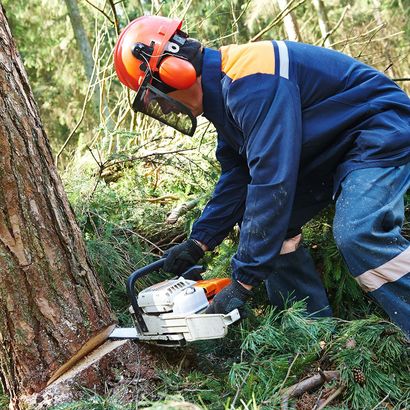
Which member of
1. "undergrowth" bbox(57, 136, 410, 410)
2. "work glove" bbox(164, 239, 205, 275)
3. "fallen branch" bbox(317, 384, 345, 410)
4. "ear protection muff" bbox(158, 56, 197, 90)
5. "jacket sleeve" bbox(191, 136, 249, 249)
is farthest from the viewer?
"jacket sleeve" bbox(191, 136, 249, 249)

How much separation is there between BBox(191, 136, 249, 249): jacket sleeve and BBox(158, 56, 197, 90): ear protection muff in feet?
1.82

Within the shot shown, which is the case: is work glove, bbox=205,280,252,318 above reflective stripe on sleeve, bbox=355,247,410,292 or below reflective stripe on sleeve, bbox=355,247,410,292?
above

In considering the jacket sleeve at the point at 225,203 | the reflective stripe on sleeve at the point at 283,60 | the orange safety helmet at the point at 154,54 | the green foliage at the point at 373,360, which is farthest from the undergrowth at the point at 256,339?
the orange safety helmet at the point at 154,54

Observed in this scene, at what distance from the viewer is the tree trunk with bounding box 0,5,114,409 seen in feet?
6.82

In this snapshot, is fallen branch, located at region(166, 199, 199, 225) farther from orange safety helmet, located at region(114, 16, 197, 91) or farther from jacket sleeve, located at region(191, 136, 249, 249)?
orange safety helmet, located at region(114, 16, 197, 91)

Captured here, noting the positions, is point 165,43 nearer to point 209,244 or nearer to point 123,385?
point 209,244

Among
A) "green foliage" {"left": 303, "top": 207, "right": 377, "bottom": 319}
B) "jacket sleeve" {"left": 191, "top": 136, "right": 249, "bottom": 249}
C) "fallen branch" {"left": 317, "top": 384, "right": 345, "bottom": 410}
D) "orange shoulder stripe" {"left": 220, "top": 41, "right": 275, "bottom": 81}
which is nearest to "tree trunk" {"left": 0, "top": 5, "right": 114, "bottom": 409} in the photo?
"jacket sleeve" {"left": 191, "top": 136, "right": 249, "bottom": 249}

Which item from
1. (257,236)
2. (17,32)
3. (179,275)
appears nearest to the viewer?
(257,236)

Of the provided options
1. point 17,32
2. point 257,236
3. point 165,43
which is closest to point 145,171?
point 165,43

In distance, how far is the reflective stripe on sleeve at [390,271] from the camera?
202 cm

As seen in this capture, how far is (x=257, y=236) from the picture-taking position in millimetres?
2129

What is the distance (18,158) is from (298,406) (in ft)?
4.91

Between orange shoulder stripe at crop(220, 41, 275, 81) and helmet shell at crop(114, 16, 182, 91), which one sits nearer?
orange shoulder stripe at crop(220, 41, 275, 81)

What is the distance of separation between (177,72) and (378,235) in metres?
1.12
